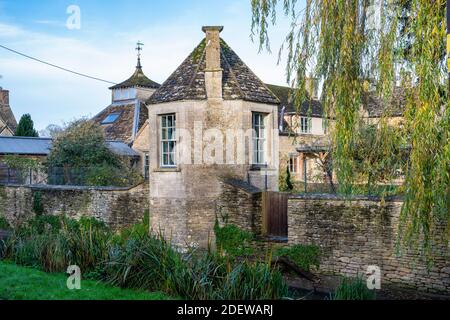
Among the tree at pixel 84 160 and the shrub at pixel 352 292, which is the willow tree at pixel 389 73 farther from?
the tree at pixel 84 160

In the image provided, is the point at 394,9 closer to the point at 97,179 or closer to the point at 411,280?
the point at 411,280

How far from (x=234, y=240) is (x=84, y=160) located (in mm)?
13589

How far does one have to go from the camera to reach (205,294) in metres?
9.92

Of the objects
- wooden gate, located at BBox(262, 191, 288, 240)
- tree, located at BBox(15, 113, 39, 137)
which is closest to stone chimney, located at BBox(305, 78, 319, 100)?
wooden gate, located at BBox(262, 191, 288, 240)

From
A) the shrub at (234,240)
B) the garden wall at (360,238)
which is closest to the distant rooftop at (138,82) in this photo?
the shrub at (234,240)

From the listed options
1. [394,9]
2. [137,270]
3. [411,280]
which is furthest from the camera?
[411,280]

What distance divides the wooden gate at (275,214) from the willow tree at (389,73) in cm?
613

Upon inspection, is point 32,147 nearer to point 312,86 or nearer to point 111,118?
point 111,118

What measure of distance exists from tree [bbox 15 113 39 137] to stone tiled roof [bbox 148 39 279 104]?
1086 inches

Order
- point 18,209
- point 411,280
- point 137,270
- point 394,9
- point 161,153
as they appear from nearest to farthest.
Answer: point 394,9 → point 137,270 → point 411,280 → point 161,153 → point 18,209

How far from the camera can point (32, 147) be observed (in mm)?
33094

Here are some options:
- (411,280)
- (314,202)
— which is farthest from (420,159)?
(314,202)

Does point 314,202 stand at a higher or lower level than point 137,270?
higher
